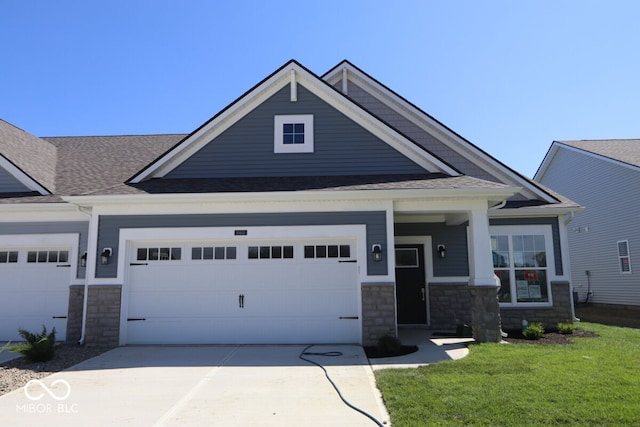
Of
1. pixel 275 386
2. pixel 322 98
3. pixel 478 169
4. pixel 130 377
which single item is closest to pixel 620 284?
pixel 478 169

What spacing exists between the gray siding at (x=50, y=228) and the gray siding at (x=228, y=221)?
1260 millimetres

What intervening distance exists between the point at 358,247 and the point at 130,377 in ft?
16.3

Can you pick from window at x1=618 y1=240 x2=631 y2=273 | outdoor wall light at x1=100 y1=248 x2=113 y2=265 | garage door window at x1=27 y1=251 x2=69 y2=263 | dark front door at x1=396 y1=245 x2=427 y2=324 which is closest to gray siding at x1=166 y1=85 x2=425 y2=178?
outdoor wall light at x1=100 y1=248 x2=113 y2=265

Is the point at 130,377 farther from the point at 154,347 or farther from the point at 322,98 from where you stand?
the point at 322,98

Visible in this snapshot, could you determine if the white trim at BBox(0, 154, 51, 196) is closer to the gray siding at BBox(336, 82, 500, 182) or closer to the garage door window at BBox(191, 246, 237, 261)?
the garage door window at BBox(191, 246, 237, 261)

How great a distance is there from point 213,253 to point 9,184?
19.6 feet

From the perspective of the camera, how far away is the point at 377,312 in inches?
375

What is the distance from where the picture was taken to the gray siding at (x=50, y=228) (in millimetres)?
10914

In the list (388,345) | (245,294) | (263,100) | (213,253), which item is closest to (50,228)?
(213,253)

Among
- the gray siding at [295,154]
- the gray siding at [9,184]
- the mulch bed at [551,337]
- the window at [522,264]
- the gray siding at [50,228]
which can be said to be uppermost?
the gray siding at [295,154]

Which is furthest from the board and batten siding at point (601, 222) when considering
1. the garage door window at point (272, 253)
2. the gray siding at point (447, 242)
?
the garage door window at point (272, 253)

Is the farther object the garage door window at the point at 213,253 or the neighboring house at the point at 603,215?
the neighboring house at the point at 603,215

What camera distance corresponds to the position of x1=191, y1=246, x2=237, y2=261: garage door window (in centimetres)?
1019

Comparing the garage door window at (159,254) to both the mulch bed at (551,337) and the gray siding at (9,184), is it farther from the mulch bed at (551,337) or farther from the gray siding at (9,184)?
the mulch bed at (551,337)
